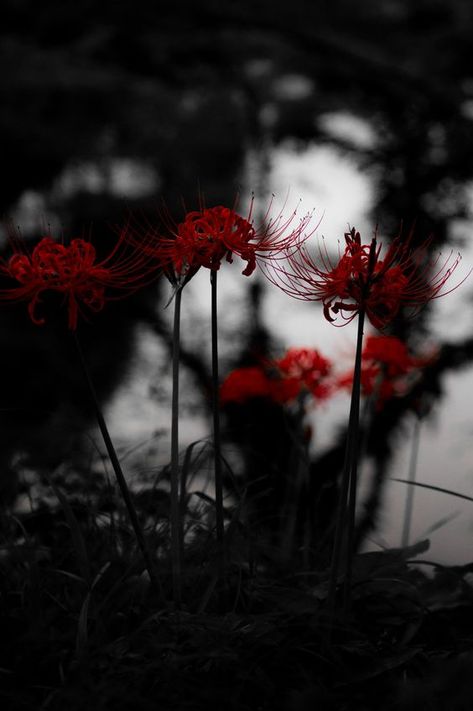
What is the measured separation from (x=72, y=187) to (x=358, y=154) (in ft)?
6.04

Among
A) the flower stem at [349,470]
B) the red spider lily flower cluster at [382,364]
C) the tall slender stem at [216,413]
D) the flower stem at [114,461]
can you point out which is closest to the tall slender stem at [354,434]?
the flower stem at [349,470]

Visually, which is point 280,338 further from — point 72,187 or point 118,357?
point 72,187

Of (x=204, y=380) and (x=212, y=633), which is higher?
(x=204, y=380)

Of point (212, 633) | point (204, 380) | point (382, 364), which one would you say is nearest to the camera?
point (212, 633)

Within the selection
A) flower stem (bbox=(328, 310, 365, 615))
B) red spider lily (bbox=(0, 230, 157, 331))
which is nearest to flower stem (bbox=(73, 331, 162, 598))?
red spider lily (bbox=(0, 230, 157, 331))

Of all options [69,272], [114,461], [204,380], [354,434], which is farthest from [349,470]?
[204,380]

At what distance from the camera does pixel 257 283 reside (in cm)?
449

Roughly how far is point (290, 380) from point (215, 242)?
0.87 m

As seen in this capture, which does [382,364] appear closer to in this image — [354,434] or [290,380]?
[290,380]

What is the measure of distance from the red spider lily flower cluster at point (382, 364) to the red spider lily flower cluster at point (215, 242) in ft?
2.44

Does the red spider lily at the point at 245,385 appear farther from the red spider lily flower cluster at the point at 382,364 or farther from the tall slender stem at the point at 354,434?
the tall slender stem at the point at 354,434

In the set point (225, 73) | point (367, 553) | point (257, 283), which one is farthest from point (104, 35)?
point (367, 553)

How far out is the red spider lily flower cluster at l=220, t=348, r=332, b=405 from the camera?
1.97m

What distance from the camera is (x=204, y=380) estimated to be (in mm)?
4262
